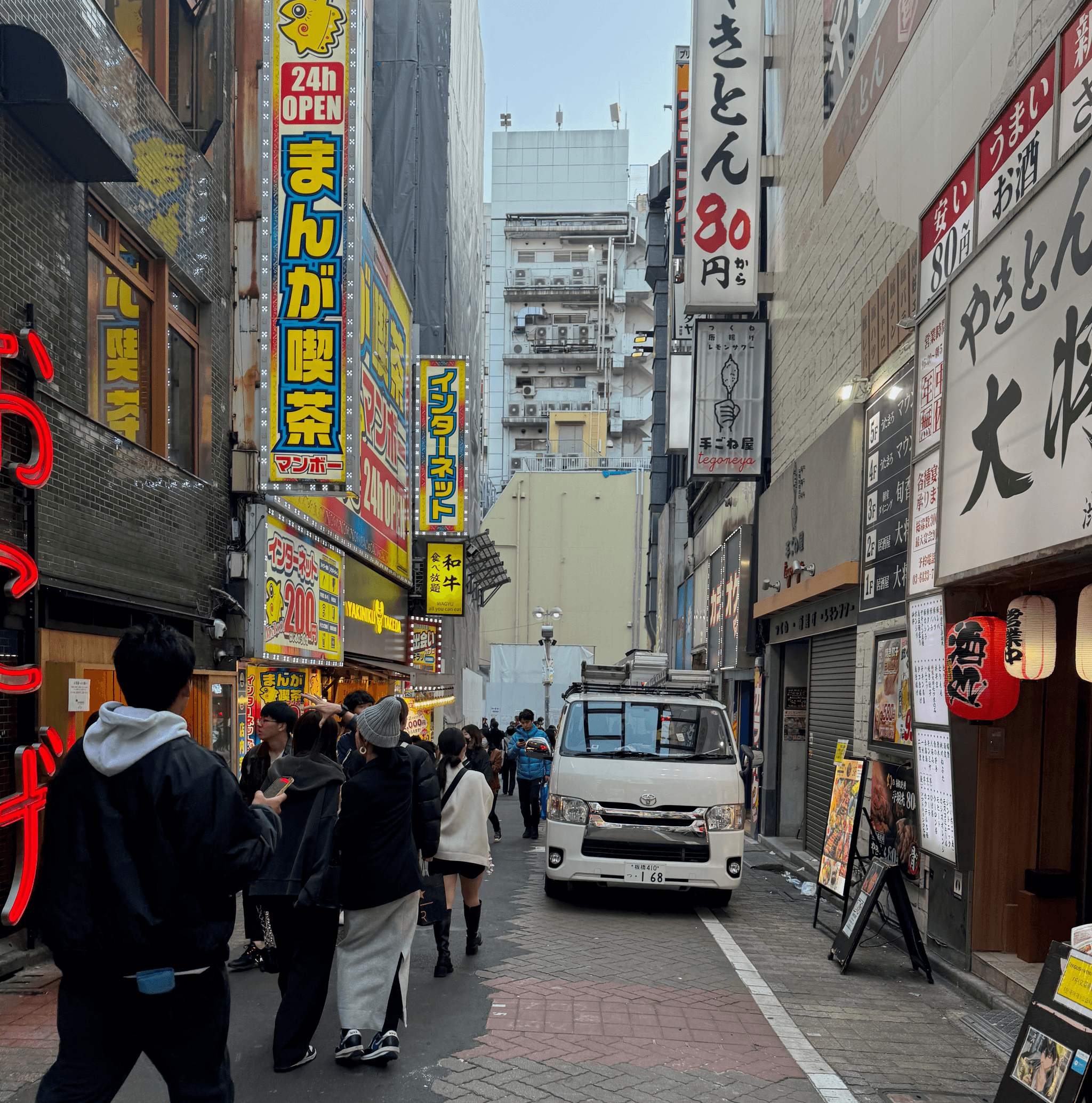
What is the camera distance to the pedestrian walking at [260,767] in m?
6.88

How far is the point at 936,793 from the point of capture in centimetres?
808

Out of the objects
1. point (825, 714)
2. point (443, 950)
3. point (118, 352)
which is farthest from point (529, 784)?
point (118, 352)

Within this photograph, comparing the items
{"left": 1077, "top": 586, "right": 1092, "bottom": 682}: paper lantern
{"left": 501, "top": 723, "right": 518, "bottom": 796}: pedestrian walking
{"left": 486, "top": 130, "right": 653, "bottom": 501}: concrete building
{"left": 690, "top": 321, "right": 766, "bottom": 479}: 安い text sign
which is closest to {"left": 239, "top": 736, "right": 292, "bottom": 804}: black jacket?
{"left": 1077, "top": 586, "right": 1092, "bottom": 682}: paper lantern

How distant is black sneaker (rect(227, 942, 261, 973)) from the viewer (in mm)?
7180

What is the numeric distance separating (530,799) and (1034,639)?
9.78m

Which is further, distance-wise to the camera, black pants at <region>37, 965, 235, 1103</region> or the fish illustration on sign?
the fish illustration on sign

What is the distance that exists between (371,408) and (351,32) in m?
7.51

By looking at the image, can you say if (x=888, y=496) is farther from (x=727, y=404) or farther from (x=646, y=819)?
(x=727, y=404)

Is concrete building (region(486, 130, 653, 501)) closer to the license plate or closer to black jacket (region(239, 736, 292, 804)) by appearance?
the license plate

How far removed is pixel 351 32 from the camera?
11.8 metres

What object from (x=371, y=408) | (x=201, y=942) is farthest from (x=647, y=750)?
(x=371, y=408)

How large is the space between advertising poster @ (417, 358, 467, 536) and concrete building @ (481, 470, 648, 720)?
2965 centimetres

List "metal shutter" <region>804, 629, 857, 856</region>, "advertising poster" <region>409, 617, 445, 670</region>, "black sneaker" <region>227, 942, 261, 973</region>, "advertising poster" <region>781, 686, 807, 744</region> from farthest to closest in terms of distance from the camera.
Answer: "advertising poster" <region>409, 617, 445, 670</region>
"advertising poster" <region>781, 686, 807, 744</region>
"metal shutter" <region>804, 629, 857, 856</region>
"black sneaker" <region>227, 942, 261, 973</region>

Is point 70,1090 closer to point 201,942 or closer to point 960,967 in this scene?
point 201,942
